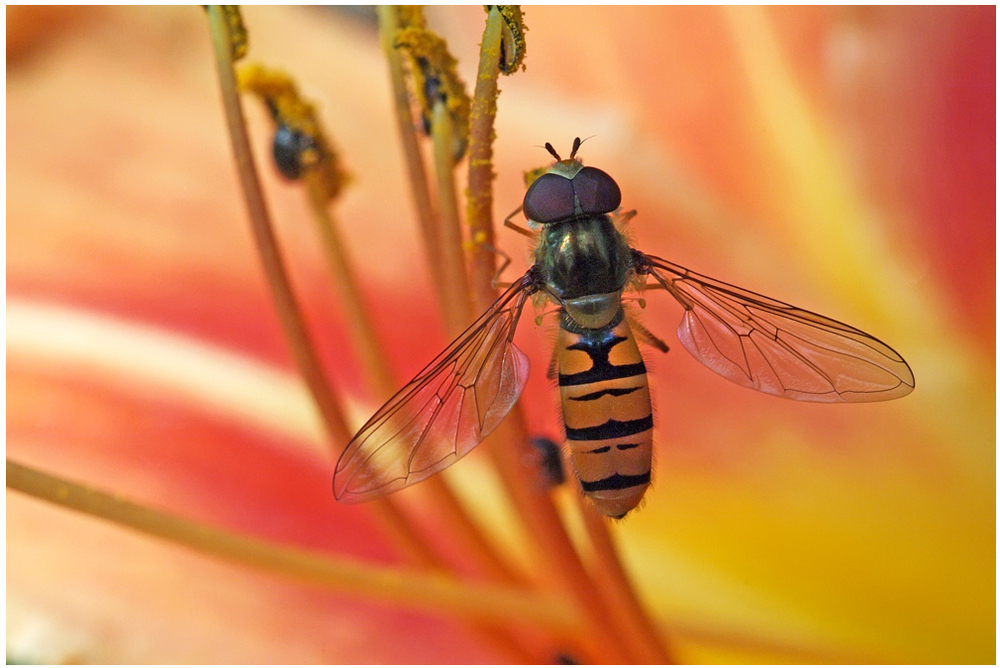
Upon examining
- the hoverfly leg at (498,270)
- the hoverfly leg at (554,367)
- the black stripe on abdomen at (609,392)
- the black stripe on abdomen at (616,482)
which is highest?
the hoverfly leg at (498,270)

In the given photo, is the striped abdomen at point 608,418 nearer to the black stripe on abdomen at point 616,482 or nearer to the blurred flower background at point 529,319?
the black stripe on abdomen at point 616,482

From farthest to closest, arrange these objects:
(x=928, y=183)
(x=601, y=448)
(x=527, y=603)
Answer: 1. (x=928, y=183)
2. (x=527, y=603)
3. (x=601, y=448)

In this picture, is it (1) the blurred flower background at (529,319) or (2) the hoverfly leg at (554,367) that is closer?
(2) the hoverfly leg at (554,367)

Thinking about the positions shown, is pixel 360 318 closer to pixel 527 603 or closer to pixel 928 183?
pixel 527 603

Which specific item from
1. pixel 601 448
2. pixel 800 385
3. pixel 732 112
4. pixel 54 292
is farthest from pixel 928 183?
pixel 54 292

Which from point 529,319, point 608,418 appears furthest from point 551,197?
point 529,319

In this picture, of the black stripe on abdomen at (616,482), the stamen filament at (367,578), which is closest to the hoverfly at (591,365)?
the black stripe on abdomen at (616,482)

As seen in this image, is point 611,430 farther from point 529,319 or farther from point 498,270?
point 529,319
